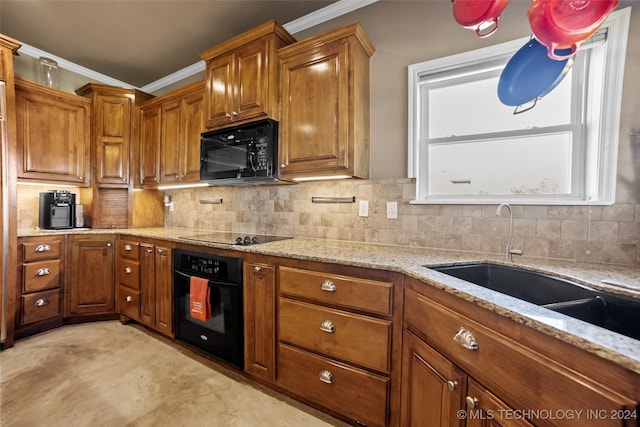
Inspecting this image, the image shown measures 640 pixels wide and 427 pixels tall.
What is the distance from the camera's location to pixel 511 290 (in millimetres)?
1324

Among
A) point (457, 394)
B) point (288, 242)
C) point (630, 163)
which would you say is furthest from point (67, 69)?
point (630, 163)

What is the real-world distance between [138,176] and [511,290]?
3.59 meters

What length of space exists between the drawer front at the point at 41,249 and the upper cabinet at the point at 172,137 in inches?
37.4

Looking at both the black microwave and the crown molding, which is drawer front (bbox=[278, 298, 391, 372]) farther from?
the crown molding

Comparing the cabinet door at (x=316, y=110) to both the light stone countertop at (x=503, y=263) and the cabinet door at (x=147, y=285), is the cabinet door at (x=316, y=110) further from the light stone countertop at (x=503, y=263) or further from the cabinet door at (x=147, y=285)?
the cabinet door at (x=147, y=285)

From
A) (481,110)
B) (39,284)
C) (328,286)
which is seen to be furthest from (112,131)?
(481,110)

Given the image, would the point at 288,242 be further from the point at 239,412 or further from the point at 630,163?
the point at 630,163

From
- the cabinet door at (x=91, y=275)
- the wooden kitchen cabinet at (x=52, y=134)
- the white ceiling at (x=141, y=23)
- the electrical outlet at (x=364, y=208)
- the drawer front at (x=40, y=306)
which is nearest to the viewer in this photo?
the electrical outlet at (x=364, y=208)

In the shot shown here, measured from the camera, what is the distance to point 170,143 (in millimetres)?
2768

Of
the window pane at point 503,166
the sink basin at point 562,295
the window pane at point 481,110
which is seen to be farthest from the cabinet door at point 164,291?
the window pane at point 481,110

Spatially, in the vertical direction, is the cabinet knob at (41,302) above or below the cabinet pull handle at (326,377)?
above

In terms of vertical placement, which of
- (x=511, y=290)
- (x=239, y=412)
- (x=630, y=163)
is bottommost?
(x=239, y=412)

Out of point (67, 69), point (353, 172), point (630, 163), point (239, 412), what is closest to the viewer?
point (630, 163)

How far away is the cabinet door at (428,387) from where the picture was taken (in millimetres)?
962
